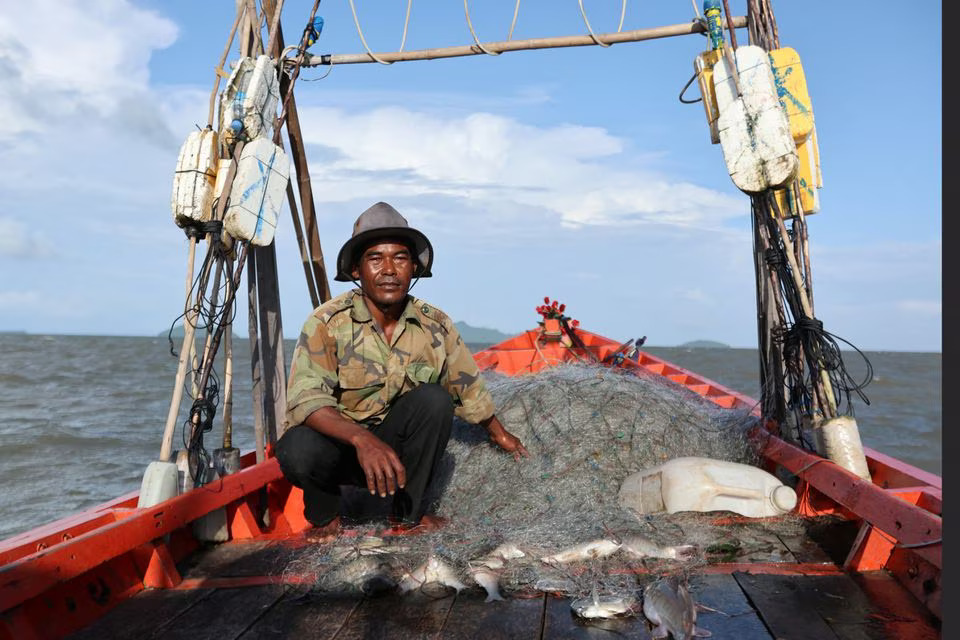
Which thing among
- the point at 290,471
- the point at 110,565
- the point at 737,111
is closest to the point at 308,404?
the point at 290,471

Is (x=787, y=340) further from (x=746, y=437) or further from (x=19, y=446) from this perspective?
(x=19, y=446)

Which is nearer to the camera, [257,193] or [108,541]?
[108,541]

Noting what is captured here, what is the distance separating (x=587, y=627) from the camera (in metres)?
2.27

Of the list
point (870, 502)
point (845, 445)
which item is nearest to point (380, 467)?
point (870, 502)

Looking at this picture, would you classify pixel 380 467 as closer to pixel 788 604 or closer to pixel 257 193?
pixel 788 604

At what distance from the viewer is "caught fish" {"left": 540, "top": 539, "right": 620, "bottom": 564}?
274 cm

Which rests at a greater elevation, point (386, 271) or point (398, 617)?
point (386, 271)

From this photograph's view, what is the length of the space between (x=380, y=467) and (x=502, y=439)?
3.49 ft

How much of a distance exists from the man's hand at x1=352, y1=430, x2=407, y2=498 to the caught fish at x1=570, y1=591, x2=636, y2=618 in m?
0.88

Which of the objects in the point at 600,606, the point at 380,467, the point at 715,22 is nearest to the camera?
the point at 600,606

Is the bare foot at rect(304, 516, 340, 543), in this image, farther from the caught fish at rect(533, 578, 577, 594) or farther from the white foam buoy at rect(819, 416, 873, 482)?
the white foam buoy at rect(819, 416, 873, 482)

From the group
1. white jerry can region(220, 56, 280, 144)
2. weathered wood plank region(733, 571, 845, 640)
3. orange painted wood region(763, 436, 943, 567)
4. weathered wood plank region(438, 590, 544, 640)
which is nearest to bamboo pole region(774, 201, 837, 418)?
orange painted wood region(763, 436, 943, 567)

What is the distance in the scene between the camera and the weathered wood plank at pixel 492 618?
7.39ft

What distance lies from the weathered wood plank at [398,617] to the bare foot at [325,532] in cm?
73
